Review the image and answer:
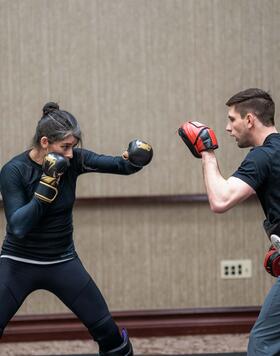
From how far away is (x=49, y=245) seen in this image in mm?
2908

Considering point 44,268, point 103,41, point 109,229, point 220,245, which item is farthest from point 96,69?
point 44,268

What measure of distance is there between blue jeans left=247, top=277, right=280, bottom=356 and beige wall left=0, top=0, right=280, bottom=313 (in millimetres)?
1657

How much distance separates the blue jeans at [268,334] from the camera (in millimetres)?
2502

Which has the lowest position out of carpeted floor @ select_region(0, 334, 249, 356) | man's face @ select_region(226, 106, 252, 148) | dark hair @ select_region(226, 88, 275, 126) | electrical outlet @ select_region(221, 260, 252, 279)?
carpeted floor @ select_region(0, 334, 249, 356)

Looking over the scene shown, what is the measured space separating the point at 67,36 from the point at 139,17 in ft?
1.42

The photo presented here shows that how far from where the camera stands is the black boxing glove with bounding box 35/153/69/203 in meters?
2.73

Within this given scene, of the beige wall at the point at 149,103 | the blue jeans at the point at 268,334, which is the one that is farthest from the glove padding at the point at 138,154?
the beige wall at the point at 149,103

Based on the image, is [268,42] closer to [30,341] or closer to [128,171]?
[128,171]

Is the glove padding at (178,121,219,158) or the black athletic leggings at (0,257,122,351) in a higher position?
the glove padding at (178,121,219,158)

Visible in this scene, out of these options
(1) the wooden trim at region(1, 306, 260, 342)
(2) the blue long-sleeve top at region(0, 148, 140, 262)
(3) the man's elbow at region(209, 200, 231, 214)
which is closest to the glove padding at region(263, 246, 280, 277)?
(3) the man's elbow at region(209, 200, 231, 214)

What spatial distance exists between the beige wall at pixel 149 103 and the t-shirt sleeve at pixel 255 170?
1.64m

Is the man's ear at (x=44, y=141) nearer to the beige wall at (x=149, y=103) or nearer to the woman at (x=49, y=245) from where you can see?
the woman at (x=49, y=245)

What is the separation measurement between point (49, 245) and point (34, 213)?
9.3 inches

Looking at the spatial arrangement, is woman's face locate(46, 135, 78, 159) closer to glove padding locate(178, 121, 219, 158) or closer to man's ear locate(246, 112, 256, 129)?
glove padding locate(178, 121, 219, 158)
